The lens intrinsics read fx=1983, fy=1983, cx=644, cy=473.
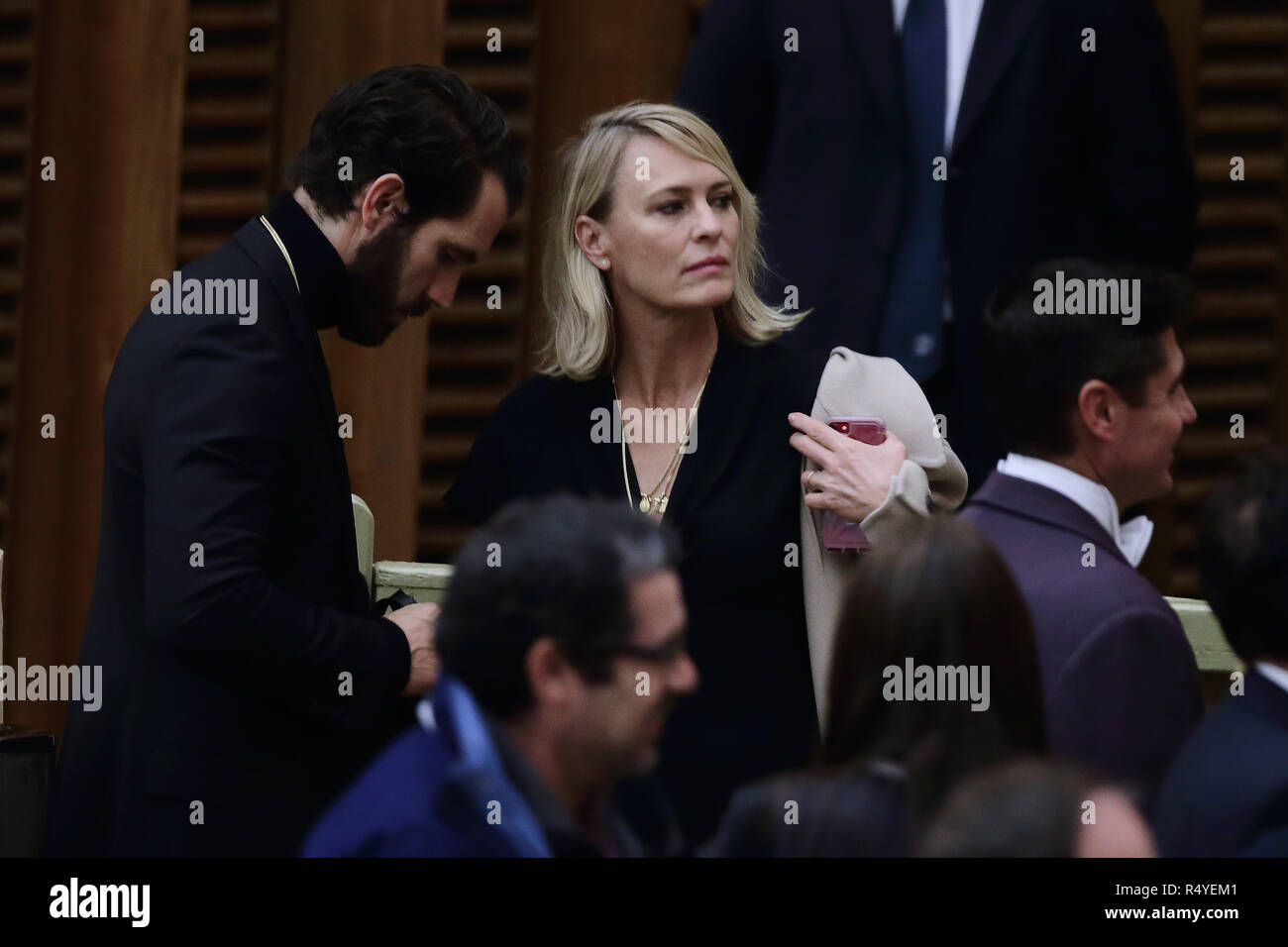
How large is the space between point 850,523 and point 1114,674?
79 centimetres

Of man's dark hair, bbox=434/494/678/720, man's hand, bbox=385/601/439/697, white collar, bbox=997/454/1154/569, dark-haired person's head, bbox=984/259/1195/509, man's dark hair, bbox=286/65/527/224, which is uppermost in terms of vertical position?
man's dark hair, bbox=286/65/527/224

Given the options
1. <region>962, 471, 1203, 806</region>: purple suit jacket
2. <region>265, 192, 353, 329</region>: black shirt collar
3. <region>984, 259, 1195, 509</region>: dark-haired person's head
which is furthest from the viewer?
<region>265, 192, 353, 329</region>: black shirt collar

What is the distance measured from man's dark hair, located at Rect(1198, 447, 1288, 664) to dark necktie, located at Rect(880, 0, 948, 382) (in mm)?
1435

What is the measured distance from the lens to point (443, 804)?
87.7 inches

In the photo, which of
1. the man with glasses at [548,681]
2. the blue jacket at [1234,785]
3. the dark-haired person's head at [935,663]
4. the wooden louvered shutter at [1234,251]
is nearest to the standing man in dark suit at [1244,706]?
the blue jacket at [1234,785]

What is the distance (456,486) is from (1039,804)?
6.65ft

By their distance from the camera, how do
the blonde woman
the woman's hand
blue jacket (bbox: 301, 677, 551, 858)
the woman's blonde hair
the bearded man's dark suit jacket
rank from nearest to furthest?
1. blue jacket (bbox: 301, 677, 551, 858)
2. the bearded man's dark suit jacket
3. the woman's hand
4. the blonde woman
5. the woman's blonde hair

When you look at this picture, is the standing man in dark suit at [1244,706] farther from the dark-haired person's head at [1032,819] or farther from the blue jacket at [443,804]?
the blue jacket at [443,804]

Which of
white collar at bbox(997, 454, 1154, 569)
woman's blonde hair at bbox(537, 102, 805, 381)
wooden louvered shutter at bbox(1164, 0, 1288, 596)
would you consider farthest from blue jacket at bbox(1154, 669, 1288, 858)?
wooden louvered shutter at bbox(1164, 0, 1288, 596)

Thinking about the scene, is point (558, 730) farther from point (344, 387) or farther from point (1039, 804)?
point (344, 387)

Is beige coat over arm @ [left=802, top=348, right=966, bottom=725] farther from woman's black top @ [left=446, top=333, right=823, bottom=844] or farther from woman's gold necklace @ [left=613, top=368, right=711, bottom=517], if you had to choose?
woman's gold necklace @ [left=613, top=368, right=711, bottom=517]

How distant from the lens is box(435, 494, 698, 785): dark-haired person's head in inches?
93.6

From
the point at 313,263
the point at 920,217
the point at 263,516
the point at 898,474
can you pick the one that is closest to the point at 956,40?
the point at 920,217
